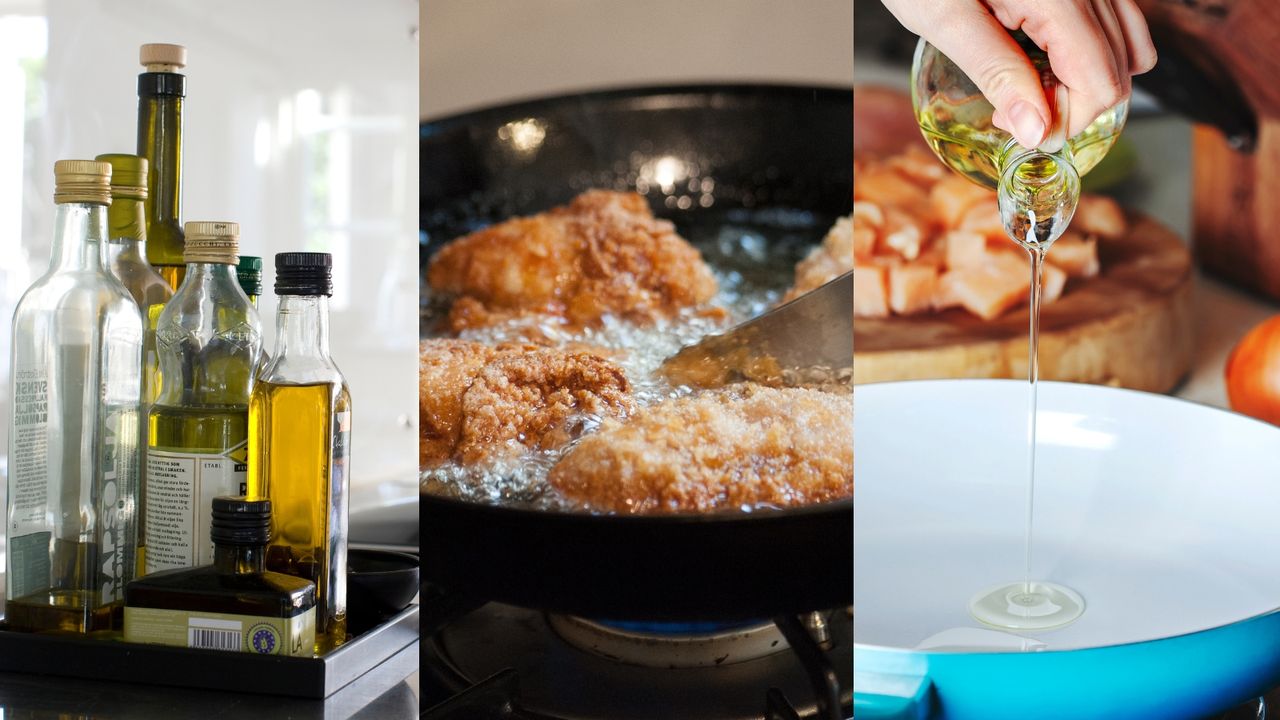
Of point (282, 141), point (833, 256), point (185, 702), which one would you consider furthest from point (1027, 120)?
point (282, 141)

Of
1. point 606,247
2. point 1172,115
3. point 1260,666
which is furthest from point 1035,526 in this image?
point 1172,115

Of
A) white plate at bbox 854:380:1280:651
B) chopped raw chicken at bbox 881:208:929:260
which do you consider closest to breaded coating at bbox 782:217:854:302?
white plate at bbox 854:380:1280:651

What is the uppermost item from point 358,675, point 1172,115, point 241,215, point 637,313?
point 1172,115

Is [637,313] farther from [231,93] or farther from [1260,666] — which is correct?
[231,93]

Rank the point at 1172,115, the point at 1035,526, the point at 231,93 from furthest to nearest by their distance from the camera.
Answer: the point at 1172,115
the point at 231,93
the point at 1035,526

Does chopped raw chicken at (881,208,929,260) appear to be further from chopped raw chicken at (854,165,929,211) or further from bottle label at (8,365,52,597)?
bottle label at (8,365,52,597)

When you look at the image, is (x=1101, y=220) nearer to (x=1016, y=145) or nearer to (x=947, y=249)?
(x=947, y=249)
